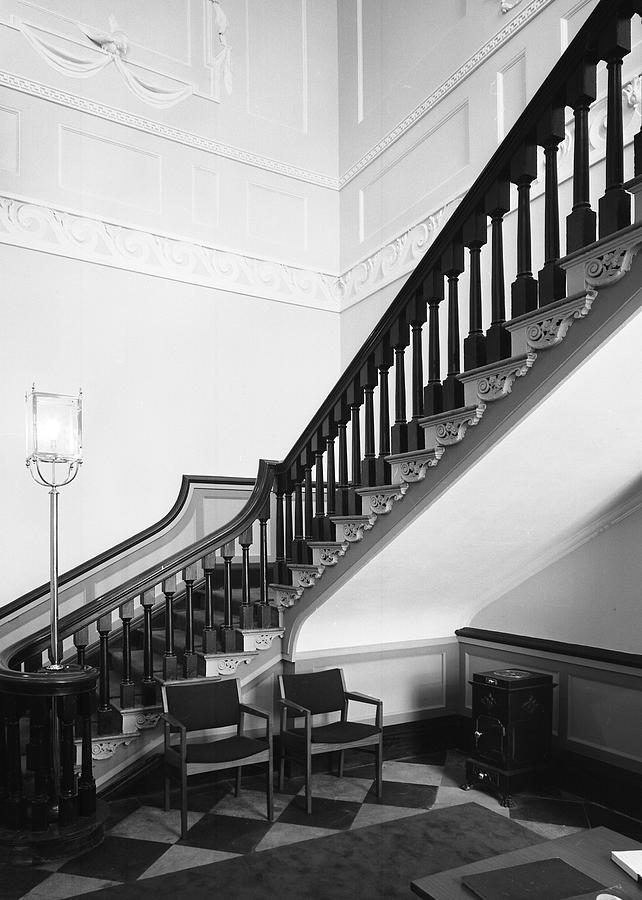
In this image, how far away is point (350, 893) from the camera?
3264mm

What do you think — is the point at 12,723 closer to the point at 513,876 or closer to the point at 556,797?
the point at 513,876

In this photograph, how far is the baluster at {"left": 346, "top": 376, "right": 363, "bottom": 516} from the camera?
13.0ft

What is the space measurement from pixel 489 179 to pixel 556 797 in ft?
11.1

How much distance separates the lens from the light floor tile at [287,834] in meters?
3.71

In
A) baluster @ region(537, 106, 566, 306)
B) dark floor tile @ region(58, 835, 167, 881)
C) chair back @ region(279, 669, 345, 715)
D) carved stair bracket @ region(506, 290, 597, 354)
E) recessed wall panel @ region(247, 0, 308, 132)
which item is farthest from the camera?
recessed wall panel @ region(247, 0, 308, 132)

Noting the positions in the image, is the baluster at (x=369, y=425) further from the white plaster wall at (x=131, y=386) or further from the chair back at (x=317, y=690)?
the white plaster wall at (x=131, y=386)

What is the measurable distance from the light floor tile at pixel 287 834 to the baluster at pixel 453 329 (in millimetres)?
2276

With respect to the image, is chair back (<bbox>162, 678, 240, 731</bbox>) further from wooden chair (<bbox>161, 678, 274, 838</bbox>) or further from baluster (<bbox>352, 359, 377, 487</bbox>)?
baluster (<bbox>352, 359, 377, 487</bbox>)

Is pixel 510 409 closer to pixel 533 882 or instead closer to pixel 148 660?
pixel 533 882

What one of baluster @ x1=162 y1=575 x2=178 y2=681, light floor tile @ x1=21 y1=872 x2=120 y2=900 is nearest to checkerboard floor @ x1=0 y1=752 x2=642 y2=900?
light floor tile @ x1=21 y1=872 x2=120 y2=900

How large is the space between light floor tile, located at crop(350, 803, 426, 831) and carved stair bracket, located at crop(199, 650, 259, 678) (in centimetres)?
107

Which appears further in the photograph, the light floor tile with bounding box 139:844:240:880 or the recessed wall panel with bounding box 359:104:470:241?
the recessed wall panel with bounding box 359:104:470:241

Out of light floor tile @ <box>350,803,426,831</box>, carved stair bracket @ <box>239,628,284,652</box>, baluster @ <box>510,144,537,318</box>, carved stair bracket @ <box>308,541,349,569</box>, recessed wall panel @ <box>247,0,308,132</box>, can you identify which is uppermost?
recessed wall panel @ <box>247,0,308,132</box>

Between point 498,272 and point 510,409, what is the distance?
1.85ft
